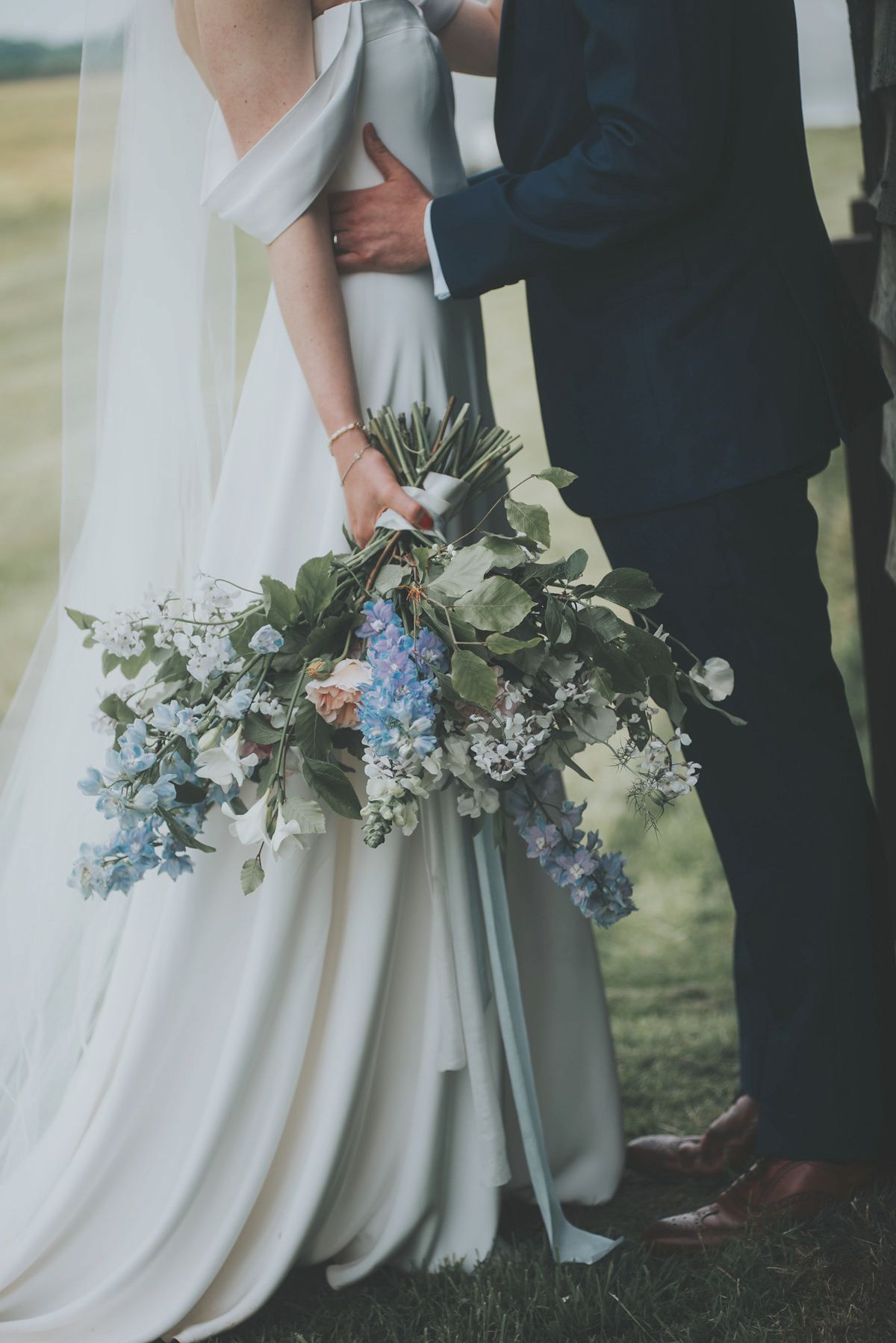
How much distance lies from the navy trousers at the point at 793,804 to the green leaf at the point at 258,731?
68 centimetres

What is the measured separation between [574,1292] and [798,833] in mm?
761

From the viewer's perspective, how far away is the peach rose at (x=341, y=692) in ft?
4.30

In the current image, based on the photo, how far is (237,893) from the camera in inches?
65.2

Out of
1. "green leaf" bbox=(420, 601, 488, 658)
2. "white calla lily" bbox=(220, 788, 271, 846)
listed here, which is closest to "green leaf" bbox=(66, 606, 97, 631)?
"white calla lily" bbox=(220, 788, 271, 846)

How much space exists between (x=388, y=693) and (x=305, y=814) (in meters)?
0.21

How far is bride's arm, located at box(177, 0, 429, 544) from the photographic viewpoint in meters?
1.52

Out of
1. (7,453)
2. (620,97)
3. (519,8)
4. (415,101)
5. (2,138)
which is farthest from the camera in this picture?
(7,453)

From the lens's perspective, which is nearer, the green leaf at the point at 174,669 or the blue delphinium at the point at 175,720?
the blue delphinium at the point at 175,720

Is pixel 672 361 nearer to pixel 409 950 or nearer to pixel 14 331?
pixel 409 950

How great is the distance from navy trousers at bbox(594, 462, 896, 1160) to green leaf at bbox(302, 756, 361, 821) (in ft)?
2.08

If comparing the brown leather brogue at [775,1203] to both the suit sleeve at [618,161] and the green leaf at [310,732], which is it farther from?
the suit sleeve at [618,161]

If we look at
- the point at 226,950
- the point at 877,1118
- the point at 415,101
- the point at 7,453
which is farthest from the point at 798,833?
the point at 7,453

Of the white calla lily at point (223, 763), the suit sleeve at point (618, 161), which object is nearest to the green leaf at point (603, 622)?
the white calla lily at point (223, 763)

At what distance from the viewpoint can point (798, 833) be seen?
1699 millimetres
